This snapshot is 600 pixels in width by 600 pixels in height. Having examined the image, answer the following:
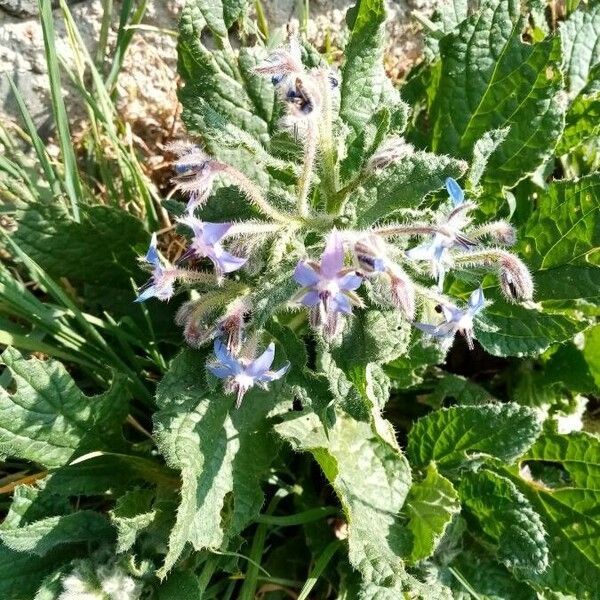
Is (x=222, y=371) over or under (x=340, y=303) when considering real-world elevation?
under

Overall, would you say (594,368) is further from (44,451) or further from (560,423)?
(44,451)

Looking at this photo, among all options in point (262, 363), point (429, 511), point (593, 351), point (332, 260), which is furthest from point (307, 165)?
point (593, 351)

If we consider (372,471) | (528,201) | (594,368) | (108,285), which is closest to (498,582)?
(372,471)

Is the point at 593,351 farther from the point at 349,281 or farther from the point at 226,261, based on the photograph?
the point at 226,261

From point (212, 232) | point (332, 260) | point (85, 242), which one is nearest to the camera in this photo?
point (332, 260)

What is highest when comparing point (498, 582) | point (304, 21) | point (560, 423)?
point (304, 21)

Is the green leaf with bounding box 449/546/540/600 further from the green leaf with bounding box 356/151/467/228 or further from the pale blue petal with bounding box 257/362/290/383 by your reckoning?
the green leaf with bounding box 356/151/467/228

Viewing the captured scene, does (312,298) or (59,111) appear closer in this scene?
(312,298)
